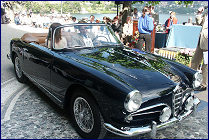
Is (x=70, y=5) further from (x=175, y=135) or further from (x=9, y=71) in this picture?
(x=175, y=135)

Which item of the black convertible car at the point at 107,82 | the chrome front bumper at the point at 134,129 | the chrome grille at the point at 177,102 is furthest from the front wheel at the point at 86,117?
the chrome grille at the point at 177,102

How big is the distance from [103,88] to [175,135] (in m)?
1.44

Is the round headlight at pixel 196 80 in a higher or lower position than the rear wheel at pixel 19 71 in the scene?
higher

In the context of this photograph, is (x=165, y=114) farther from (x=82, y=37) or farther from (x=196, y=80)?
(x=82, y=37)

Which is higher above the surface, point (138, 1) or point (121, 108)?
point (138, 1)

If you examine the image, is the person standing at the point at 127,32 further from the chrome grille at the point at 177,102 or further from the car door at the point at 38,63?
the chrome grille at the point at 177,102

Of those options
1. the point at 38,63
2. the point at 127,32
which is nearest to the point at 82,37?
the point at 38,63

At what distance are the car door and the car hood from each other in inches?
21.5

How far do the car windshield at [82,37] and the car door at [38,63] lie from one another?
27 centimetres

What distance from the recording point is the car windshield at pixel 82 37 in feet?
12.5

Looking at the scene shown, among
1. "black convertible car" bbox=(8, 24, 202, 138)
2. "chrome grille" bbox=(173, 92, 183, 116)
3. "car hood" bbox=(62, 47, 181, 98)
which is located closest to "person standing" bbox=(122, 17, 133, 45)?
"black convertible car" bbox=(8, 24, 202, 138)

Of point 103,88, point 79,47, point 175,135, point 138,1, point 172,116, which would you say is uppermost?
point 138,1

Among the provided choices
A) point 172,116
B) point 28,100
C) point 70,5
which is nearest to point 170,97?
point 172,116

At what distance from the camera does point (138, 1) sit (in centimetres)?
1405
